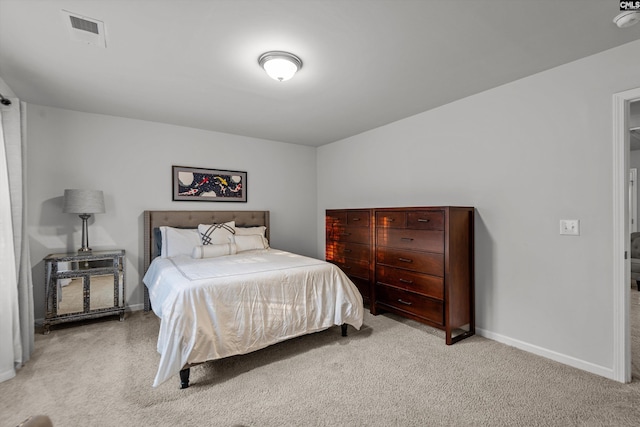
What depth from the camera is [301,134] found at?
15.0 ft

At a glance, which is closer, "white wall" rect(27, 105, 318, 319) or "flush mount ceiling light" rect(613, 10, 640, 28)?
"flush mount ceiling light" rect(613, 10, 640, 28)

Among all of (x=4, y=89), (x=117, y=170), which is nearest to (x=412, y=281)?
(x=117, y=170)

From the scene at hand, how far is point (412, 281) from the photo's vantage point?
3.12 meters

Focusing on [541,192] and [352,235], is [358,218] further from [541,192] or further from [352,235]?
[541,192]

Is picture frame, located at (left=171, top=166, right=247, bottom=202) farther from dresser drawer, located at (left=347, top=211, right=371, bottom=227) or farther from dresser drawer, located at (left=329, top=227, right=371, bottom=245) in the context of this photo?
dresser drawer, located at (left=347, top=211, right=371, bottom=227)

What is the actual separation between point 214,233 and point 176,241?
0.45m

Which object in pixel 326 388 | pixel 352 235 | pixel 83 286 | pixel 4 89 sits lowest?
pixel 326 388

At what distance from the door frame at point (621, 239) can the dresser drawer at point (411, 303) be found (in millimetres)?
1198

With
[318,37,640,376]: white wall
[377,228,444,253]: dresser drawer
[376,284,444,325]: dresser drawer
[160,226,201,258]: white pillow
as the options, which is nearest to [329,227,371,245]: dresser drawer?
[377,228,444,253]: dresser drawer

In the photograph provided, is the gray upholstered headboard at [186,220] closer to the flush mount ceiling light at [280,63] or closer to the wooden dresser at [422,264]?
the wooden dresser at [422,264]

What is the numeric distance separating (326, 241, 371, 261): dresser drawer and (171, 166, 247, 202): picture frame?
152cm

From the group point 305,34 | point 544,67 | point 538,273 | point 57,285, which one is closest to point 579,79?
point 544,67

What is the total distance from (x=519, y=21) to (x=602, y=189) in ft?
4.52

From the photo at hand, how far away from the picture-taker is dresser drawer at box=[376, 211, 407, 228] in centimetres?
322
